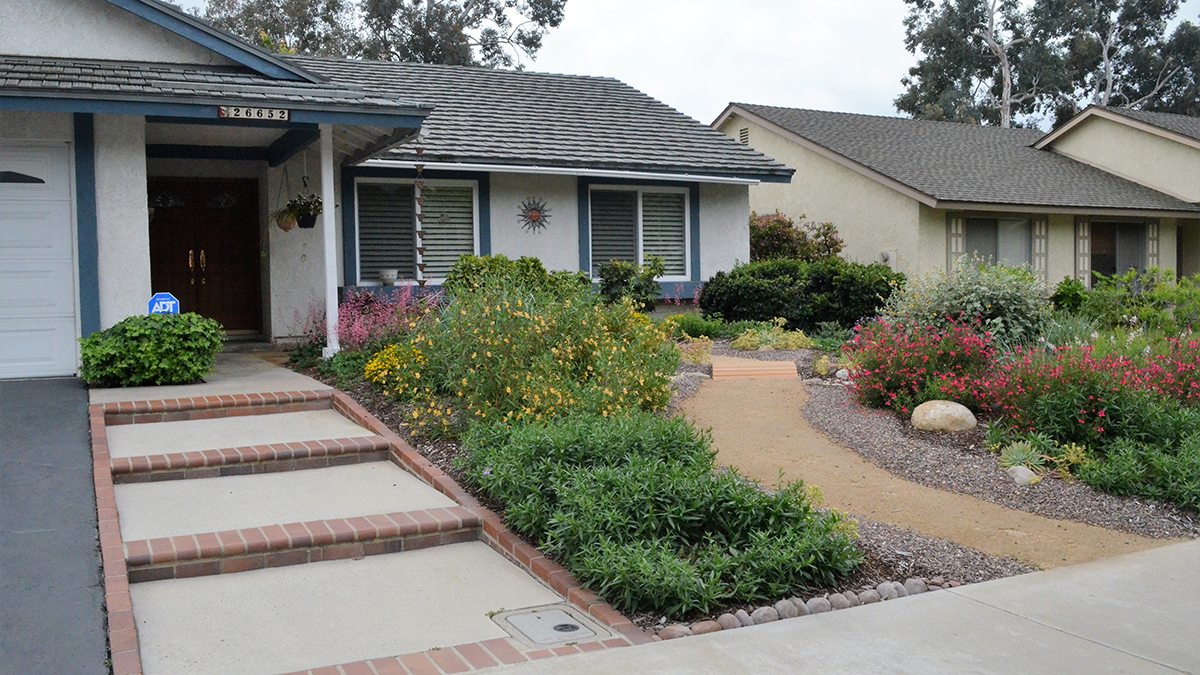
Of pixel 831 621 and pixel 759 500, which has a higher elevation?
pixel 759 500

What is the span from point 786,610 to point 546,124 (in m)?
12.8

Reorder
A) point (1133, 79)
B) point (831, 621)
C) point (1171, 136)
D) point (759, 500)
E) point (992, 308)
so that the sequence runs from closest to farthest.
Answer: point (831, 621) < point (759, 500) < point (992, 308) < point (1171, 136) < point (1133, 79)

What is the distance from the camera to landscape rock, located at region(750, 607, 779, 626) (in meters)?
4.70

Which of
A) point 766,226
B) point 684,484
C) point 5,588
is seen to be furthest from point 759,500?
point 766,226

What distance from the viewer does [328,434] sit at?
308 inches

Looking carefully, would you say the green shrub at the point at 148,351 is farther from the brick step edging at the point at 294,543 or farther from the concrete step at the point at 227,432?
the brick step edging at the point at 294,543

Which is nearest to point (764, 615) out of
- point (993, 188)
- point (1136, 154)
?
point (993, 188)

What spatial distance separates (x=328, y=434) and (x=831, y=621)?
463cm

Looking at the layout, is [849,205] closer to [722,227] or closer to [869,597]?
[722,227]

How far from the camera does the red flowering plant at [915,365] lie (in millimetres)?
8891

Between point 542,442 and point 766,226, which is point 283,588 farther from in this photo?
point 766,226

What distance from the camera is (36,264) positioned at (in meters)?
9.72

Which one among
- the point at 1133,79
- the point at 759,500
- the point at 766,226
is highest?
the point at 1133,79

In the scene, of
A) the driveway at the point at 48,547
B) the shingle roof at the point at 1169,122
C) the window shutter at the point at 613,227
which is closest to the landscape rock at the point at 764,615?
the driveway at the point at 48,547
